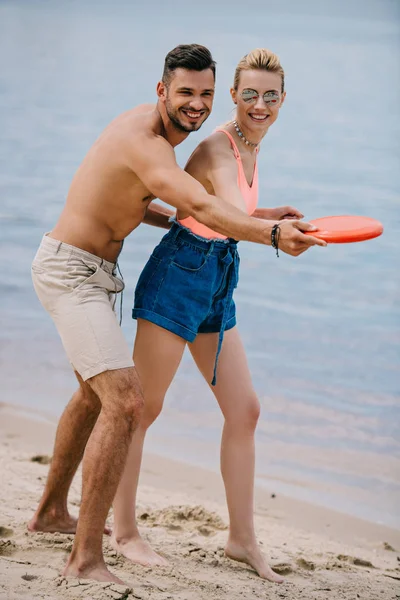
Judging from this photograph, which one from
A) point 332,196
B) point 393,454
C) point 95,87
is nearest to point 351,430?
point 393,454

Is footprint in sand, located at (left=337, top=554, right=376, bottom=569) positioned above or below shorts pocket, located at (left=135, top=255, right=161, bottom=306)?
below

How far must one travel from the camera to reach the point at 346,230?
3.09m

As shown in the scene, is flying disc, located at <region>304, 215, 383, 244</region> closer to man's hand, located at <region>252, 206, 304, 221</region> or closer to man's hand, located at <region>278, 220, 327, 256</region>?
man's hand, located at <region>278, 220, 327, 256</region>

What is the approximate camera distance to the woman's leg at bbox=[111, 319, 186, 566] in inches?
145

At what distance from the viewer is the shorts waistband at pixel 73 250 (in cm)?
354

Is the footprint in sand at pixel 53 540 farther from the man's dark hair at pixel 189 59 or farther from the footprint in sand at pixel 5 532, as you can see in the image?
the man's dark hair at pixel 189 59

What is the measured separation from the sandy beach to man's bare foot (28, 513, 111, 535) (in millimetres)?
53

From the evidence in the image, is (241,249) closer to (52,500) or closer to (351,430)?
(351,430)

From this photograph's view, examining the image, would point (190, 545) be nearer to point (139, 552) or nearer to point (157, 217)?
point (139, 552)

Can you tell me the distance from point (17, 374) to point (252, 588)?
3198 mm

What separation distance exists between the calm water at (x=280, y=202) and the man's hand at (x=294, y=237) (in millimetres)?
2247

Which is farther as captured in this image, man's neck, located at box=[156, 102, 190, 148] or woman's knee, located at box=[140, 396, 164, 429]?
woman's knee, located at box=[140, 396, 164, 429]

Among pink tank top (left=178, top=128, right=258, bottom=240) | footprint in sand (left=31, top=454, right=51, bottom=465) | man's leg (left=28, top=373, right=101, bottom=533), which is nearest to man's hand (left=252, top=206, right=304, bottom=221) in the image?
pink tank top (left=178, top=128, right=258, bottom=240)

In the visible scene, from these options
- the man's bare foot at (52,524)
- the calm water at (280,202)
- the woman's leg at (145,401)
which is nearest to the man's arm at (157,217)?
the woman's leg at (145,401)
